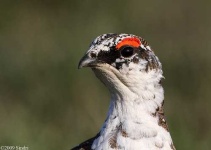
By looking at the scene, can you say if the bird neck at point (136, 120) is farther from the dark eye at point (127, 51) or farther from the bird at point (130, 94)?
the dark eye at point (127, 51)

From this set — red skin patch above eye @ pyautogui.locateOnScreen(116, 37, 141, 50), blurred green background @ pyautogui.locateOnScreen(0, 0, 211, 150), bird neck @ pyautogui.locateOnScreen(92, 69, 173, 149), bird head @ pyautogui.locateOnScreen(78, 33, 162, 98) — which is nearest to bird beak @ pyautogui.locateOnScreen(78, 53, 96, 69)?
bird head @ pyautogui.locateOnScreen(78, 33, 162, 98)

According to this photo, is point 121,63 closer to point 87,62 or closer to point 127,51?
point 127,51

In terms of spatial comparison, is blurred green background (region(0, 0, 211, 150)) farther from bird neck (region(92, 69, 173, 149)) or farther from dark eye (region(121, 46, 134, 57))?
dark eye (region(121, 46, 134, 57))

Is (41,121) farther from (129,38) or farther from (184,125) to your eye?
(129,38)

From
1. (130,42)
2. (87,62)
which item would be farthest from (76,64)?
(87,62)

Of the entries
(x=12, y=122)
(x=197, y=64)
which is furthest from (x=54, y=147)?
(x=197, y=64)

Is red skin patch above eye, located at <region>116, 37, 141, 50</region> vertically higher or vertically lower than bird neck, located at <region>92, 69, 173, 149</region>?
higher
